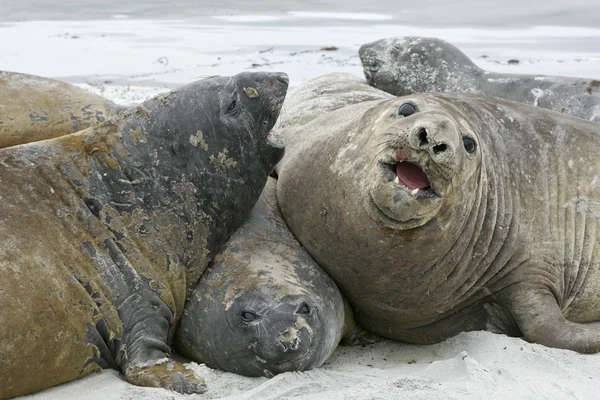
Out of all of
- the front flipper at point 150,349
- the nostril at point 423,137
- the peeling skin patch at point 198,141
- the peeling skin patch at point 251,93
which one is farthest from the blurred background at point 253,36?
the nostril at point 423,137

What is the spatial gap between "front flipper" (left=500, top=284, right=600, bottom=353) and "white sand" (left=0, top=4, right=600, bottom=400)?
0.11 metres

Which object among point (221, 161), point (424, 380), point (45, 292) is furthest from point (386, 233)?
point (45, 292)

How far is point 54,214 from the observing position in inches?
167

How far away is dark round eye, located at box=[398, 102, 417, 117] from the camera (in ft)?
14.6

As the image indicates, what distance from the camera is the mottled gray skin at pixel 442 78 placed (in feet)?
25.0

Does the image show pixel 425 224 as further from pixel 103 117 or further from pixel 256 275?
pixel 103 117

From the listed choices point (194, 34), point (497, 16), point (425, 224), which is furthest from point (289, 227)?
point (497, 16)

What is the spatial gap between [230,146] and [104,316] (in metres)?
1.16

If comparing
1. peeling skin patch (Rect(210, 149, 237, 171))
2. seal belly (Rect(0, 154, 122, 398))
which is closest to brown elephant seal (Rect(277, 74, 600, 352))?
peeling skin patch (Rect(210, 149, 237, 171))

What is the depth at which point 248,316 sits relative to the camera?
Result: 166 inches

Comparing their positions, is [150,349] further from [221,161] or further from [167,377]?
[221,161]

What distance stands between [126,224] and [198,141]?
1.98ft

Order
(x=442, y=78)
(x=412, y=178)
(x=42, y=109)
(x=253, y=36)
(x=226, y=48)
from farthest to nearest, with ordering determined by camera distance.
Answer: (x=253, y=36) < (x=226, y=48) < (x=442, y=78) < (x=42, y=109) < (x=412, y=178)

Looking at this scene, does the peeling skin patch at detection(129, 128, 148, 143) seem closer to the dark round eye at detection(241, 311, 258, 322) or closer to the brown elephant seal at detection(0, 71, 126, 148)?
the dark round eye at detection(241, 311, 258, 322)
